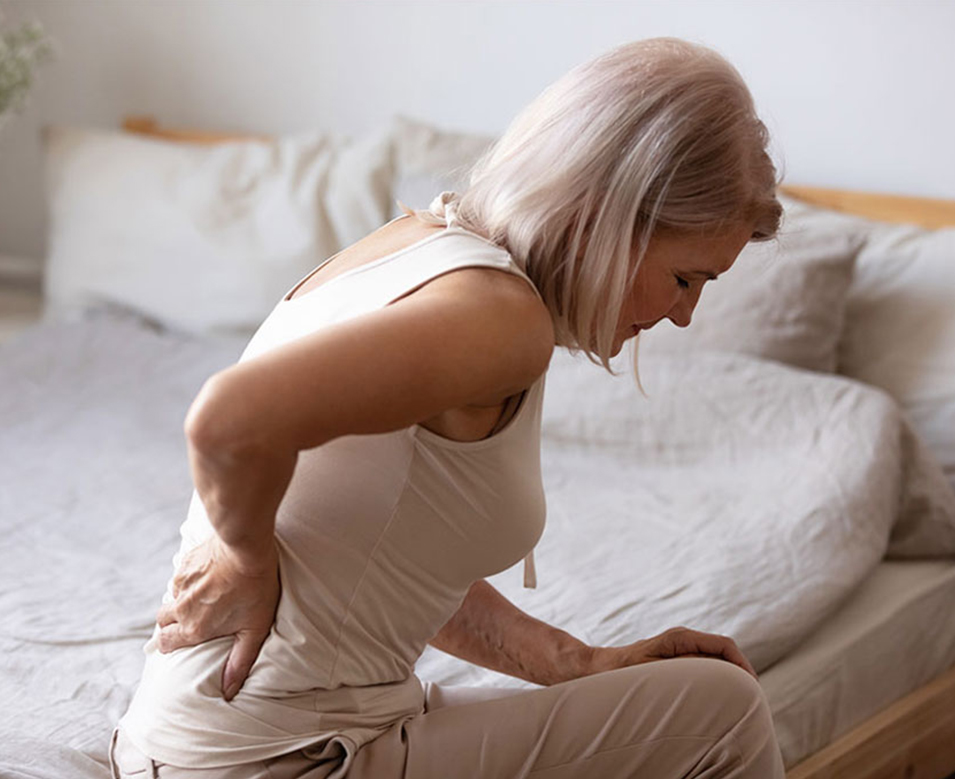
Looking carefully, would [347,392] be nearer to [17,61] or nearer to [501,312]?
[501,312]

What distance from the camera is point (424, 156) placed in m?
2.47

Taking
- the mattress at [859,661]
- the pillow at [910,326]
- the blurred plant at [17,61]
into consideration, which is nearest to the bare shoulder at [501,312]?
the mattress at [859,661]

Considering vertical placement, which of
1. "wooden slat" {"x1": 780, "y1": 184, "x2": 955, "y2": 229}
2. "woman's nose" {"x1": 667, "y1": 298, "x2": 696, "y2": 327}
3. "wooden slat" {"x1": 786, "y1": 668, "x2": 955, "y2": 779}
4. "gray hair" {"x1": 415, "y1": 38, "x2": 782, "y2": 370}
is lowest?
"wooden slat" {"x1": 786, "y1": 668, "x2": 955, "y2": 779}

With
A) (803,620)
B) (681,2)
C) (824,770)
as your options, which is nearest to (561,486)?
(803,620)

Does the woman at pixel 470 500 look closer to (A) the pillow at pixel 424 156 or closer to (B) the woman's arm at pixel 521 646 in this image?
(B) the woman's arm at pixel 521 646

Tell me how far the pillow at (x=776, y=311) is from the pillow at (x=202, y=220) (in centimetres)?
71

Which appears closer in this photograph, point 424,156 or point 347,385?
point 347,385

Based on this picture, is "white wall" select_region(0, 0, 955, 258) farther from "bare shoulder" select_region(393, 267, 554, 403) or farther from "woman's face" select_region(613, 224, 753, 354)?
"bare shoulder" select_region(393, 267, 554, 403)

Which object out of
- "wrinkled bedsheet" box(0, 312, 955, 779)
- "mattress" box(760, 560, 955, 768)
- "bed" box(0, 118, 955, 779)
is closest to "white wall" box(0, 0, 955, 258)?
"bed" box(0, 118, 955, 779)

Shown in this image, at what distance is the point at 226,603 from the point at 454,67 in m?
1.99

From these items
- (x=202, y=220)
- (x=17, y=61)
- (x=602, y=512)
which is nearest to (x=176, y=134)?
(x=17, y=61)

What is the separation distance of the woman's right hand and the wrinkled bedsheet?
0.21 metres

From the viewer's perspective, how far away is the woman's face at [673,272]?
3.39 feet

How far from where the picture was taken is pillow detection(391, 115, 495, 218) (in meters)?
2.34
